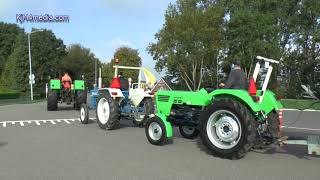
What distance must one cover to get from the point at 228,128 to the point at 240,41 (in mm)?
41328

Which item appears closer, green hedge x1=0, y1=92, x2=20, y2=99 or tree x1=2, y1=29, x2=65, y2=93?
green hedge x1=0, y1=92, x2=20, y2=99

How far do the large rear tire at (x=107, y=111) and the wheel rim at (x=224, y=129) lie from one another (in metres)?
5.34

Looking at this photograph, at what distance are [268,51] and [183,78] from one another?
9.51 metres

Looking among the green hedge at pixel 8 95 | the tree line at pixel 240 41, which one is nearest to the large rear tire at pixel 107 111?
the tree line at pixel 240 41

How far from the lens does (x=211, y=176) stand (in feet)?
28.5

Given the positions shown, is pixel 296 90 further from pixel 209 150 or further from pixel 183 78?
pixel 209 150

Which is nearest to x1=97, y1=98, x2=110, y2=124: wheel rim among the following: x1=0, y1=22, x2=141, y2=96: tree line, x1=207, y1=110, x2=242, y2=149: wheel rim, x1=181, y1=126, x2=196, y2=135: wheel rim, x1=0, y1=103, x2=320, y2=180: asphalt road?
x1=0, y1=103, x2=320, y2=180: asphalt road

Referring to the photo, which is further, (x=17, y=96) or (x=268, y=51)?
(x=17, y=96)

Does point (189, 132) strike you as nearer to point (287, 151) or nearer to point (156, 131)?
point (156, 131)

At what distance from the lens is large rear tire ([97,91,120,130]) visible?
15508 millimetres

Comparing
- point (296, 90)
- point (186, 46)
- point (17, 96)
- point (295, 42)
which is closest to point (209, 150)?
point (296, 90)

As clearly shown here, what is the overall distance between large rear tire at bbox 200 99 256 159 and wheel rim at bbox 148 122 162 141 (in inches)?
63.4

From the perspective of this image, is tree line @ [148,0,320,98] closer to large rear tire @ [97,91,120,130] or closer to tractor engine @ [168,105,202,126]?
large rear tire @ [97,91,120,130]

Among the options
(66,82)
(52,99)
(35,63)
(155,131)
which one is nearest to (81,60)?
(35,63)
